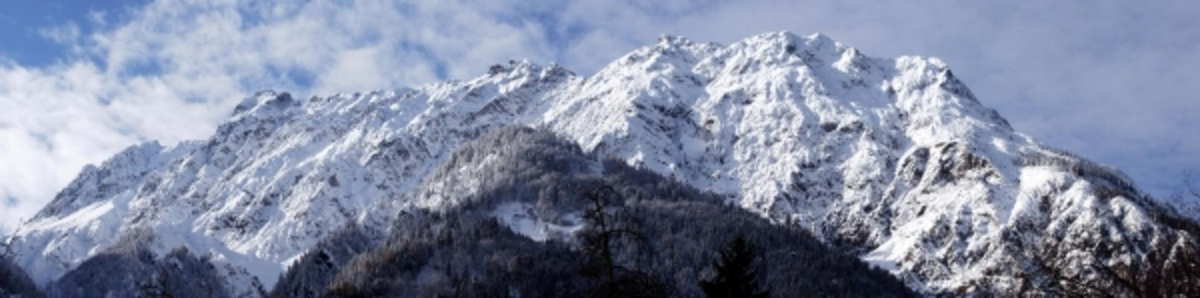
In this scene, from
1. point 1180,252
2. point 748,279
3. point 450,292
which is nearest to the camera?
point 1180,252

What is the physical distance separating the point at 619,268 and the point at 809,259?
168573 millimetres

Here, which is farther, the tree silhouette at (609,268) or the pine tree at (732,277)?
the pine tree at (732,277)

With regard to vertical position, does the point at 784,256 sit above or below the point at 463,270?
above

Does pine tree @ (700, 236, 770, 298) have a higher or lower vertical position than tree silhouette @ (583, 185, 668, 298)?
higher

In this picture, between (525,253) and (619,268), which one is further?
(525,253)

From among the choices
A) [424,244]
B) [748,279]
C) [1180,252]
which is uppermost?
[424,244]

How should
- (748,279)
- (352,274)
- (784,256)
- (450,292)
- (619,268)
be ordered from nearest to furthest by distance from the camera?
(619,268), (748,279), (450,292), (352,274), (784,256)

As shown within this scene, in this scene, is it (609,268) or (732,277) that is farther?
(732,277)

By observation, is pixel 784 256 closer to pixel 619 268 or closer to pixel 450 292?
pixel 450 292

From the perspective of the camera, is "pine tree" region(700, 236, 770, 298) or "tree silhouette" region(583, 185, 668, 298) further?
"pine tree" region(700, 236, 770, 298)

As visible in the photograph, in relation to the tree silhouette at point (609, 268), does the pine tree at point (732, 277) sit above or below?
above

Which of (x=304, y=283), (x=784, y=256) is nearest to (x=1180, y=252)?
(x=784, y=256)

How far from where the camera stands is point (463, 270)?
158 metres

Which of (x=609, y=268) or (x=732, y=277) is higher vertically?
(x=732, y=277)
